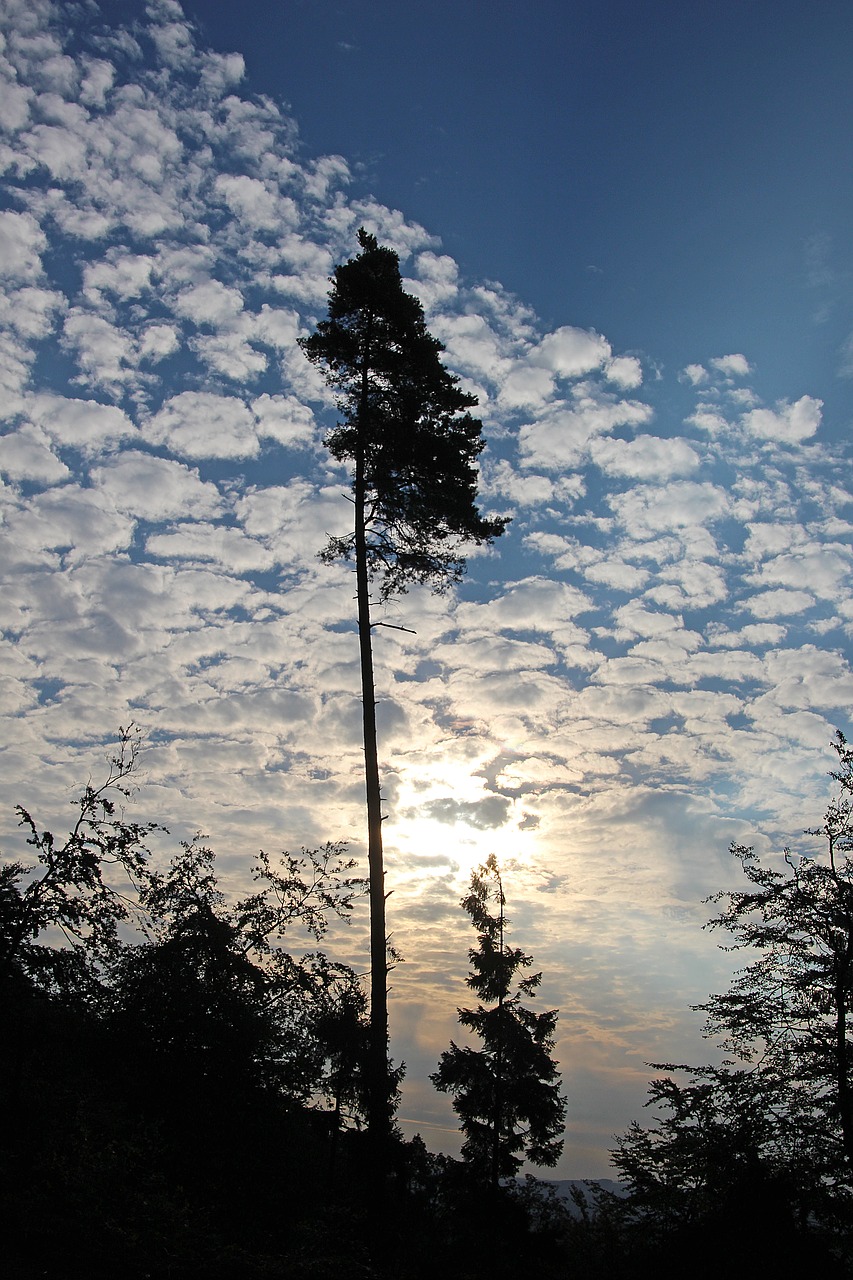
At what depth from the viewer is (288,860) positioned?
20.9 m

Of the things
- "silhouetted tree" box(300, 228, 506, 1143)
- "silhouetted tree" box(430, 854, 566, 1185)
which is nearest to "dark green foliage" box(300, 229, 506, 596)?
"silhouetted tree" box(300, 228, 506, 1143)

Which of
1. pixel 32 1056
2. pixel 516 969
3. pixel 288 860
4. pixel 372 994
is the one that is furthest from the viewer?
pixel 516 969

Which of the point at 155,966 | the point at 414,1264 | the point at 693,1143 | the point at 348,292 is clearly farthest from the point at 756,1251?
the point at 348,292

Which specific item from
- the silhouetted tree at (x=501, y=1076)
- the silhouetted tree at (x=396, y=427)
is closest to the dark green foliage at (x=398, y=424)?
the silhouetted tree at (x=396, y=427)

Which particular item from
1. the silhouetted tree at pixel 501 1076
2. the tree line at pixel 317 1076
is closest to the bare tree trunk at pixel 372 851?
the tree line at pixel 317 1076

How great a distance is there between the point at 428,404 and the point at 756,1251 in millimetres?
17580

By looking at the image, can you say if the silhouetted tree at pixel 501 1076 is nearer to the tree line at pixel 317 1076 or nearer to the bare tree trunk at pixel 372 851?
the tree line at pixel 317 1076

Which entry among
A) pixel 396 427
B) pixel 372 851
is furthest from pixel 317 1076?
pixel 396 427

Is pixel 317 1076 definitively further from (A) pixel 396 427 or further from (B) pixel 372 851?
(A) pixel 396 427

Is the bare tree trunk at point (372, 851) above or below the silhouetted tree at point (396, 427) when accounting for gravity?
below

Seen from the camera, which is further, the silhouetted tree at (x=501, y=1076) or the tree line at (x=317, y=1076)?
the silhouetted tree at (x=501, y=1076)

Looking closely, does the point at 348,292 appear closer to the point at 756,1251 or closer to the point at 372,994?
the point at 372,994

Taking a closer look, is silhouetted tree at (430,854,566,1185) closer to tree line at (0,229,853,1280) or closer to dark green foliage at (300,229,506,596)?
tree line at (0,229,853,1280)

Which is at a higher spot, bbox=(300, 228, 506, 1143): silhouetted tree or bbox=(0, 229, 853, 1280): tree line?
bbox=(300, 228, 506, 1143): silhouetted tree
